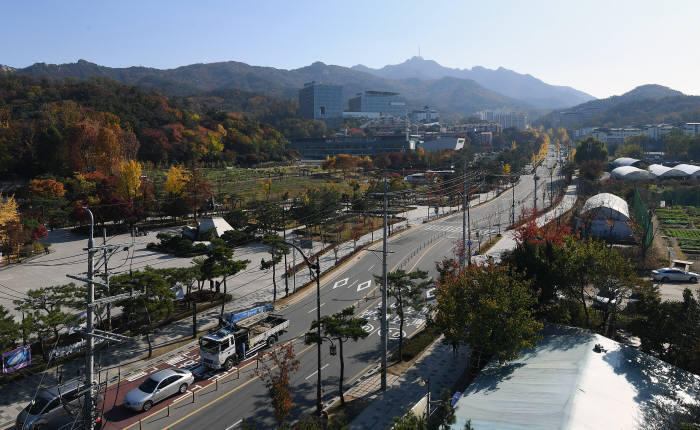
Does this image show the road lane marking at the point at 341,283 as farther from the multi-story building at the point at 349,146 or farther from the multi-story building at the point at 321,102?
the multi-story building at the point at 321,102

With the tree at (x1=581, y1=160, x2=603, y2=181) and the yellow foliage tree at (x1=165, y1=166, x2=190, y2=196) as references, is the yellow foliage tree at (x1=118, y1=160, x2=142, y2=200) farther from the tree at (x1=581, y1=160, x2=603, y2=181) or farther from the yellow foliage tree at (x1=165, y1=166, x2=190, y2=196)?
the tree at (x1=581, y1=160, x2=603, y2=181)

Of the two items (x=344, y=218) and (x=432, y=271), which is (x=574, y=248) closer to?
(x=432, y=271)

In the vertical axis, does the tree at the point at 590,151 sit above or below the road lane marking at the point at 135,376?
above

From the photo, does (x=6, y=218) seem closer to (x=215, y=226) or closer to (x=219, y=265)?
(x=215, y=226)

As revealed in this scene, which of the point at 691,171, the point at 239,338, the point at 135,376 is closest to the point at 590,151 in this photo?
the point at 691,171

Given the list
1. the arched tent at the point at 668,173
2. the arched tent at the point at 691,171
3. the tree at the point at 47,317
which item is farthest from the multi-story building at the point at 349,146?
the tree at the point at 47,317

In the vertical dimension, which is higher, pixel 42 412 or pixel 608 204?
pixel 608 204

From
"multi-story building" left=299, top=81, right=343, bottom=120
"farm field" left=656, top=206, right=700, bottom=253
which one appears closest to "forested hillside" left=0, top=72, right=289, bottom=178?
"farm field" left=656, top=206, right=700, bottom=253
